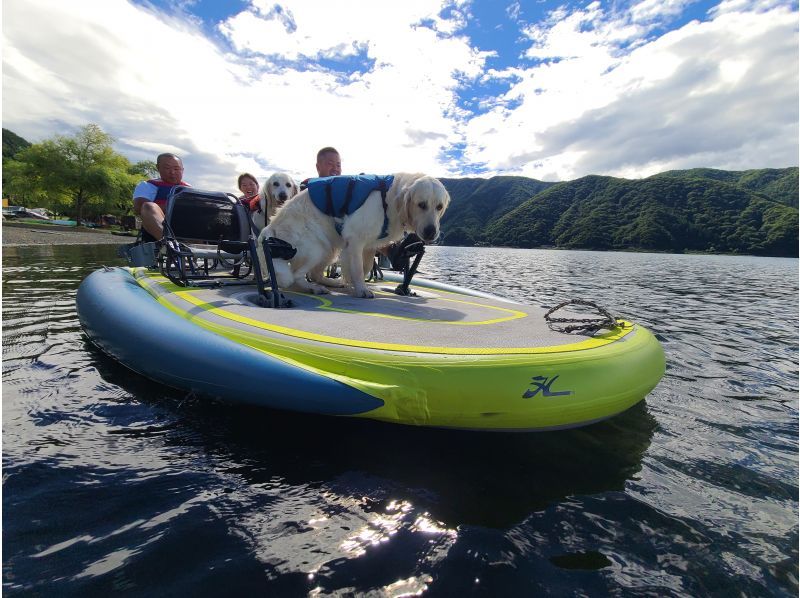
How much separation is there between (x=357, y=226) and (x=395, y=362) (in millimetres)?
2677

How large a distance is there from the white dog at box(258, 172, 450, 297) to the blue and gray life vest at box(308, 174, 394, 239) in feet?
0.15

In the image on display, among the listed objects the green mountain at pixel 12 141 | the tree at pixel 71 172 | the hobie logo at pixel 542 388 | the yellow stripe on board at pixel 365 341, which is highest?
the green mountain at pixel 12 141

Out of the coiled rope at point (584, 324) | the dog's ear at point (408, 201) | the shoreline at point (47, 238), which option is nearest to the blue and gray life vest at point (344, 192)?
the dog's ear at point (408, 201)

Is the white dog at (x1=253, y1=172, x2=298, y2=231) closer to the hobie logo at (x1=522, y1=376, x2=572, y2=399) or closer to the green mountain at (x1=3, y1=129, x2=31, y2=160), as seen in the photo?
the hobie logo at (x1=522, y1=376, x2=572, y2=399)

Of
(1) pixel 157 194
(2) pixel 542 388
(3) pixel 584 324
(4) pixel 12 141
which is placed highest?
(4) pixel 12 141

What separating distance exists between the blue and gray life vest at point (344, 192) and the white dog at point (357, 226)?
47 millimetres

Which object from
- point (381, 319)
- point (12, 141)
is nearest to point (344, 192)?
point (381, 319)

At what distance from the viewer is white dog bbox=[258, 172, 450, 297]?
4.56 meters

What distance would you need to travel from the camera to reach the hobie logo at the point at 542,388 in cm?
241

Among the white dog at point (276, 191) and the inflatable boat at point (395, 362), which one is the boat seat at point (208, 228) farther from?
the inflatable boat at point (395, 362)

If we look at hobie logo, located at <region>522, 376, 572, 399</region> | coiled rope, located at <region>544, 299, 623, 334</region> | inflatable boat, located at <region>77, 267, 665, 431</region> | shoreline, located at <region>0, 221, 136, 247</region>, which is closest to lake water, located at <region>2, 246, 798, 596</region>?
inflatable boat, located at <region>77, 267, 665, 431</region>

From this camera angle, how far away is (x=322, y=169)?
801 centimetres

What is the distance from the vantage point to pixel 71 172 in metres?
44.0

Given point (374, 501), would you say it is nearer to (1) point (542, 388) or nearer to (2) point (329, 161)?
(1) point (542, 388)
